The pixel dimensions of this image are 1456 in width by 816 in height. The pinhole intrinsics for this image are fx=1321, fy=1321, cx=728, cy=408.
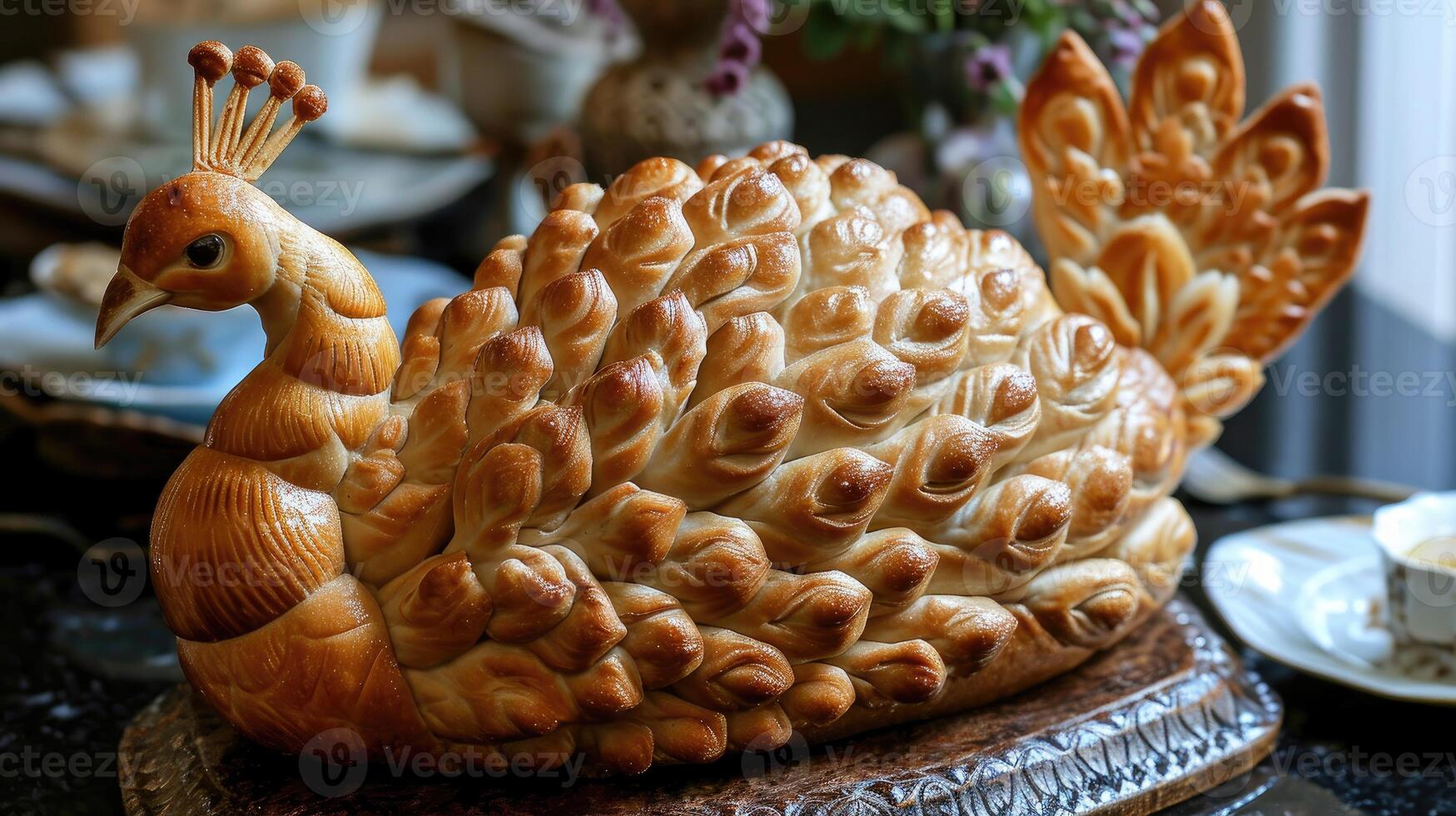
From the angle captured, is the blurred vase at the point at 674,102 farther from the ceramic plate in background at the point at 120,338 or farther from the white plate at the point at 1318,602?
the white plate at the point at 1318,602

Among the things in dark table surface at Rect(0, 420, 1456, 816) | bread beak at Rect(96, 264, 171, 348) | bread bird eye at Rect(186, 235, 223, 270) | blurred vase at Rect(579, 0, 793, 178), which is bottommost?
dark table surface at Rect(0, 420, 1456, 816)

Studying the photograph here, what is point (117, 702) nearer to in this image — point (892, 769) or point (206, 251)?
point (206, 251)

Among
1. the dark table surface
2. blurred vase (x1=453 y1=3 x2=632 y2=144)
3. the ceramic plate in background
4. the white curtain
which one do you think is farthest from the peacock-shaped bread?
blurred vase (x1=453 y1=3 x2=632 y2=144)

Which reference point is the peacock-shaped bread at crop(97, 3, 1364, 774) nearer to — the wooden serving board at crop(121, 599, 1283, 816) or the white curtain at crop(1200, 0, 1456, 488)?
the wooden serving board at crop(121, 599, 1283, 816)

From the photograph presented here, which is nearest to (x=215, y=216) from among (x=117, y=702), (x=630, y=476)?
(x=630, y=476)

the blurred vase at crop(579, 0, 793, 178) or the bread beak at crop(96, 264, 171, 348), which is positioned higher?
the bread beak at crop(96, 264, 171, 348)

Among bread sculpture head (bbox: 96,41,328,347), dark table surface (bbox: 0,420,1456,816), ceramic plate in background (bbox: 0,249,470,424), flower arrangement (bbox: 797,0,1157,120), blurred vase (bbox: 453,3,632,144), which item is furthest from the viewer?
blurred vase (bbox: 453,3,632,144)

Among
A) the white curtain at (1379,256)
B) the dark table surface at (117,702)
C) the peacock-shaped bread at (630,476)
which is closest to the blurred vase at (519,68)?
the dark table surface at (117,702)
